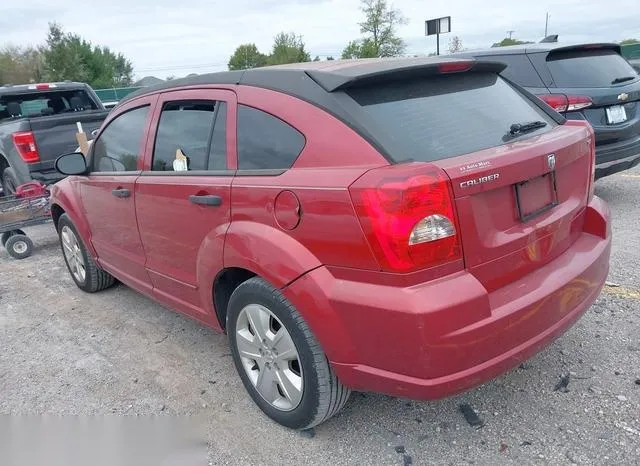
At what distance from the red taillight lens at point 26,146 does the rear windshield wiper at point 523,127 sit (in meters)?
6.36

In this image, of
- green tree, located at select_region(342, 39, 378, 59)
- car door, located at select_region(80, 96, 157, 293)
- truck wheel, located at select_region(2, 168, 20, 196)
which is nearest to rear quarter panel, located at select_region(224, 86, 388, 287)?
car door, located at select_region(80, 96, 157, 293)

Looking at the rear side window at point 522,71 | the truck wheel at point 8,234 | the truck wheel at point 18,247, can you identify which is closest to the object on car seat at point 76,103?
the truck wheel at point 8,234

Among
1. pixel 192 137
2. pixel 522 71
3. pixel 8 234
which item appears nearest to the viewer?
pixel 192 137

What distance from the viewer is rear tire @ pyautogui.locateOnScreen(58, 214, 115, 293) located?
4742 millimetres

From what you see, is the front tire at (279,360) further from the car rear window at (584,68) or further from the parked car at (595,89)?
the car rear window at (584,68)

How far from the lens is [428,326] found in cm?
208

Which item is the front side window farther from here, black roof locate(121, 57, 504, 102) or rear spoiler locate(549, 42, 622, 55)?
rear spoiler locate(549, 42, 622, 55)

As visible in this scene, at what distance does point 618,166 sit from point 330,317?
4.60 metres

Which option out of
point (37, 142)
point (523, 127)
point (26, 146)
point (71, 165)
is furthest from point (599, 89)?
point (26, 146)

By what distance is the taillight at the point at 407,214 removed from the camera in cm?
209

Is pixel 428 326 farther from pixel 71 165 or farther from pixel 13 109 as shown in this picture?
pixel 13 109

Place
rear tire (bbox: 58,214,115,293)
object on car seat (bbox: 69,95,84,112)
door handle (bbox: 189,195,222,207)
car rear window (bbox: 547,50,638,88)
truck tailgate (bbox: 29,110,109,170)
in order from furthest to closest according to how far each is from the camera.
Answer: object on car seat (bbox: 69,95,84,112), truck tailgate (bbox: 29,110,109,170), car rear window (bbox: 547,50,638,88), rear tire (bbox: 58,214,115,293), door handle (bbox: 189,195,222,207)

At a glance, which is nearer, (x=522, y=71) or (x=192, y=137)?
(x=192, y=137)

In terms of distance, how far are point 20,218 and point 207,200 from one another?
174 inches
